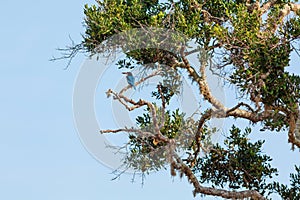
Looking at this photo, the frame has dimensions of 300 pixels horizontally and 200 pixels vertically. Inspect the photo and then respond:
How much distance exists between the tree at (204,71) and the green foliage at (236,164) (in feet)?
0.07

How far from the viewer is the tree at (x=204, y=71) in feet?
41.1

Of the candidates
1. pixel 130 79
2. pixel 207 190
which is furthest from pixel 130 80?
pixel 207 190

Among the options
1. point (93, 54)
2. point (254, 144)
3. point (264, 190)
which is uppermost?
point (93, 54)

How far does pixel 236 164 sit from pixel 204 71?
6.83 feet

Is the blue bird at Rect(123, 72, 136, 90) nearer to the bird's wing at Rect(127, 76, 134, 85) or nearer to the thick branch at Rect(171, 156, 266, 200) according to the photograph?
the bird's wing at Rect(127, 76, 134, 85)

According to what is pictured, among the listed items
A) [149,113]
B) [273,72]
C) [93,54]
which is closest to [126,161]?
[149,113]

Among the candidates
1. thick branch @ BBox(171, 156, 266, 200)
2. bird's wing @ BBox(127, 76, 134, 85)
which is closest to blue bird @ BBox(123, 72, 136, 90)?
bird's wing @ BBox(127, 76, 134, 85)

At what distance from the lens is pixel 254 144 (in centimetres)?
1432

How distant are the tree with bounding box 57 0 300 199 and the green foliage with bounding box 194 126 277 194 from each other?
0.07 feet

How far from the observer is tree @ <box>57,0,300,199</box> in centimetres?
1252

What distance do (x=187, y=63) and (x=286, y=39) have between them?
6.07 ft

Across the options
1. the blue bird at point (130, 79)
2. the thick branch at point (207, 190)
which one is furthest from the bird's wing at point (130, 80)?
the thick branch at point (207, 190)

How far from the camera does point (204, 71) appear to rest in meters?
13.3

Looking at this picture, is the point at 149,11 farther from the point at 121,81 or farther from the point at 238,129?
the point at 238,129
